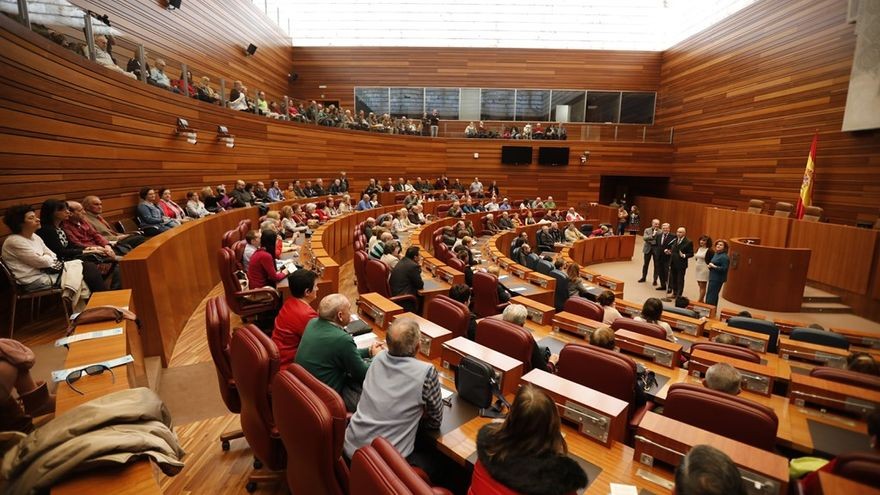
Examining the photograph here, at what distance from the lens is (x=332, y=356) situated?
7.51ft

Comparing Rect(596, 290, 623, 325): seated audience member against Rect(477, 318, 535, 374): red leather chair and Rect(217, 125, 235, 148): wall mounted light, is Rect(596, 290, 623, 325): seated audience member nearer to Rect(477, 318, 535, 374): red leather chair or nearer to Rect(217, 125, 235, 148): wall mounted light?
Rect(477, 318, 535, 374): red leather chair

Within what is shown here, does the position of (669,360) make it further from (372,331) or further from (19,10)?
(19,10)

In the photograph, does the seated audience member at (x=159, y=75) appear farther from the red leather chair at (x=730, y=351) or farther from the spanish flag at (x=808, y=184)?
the spanish flag at (x=808, y=184)

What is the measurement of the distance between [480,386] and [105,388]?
1639 mm

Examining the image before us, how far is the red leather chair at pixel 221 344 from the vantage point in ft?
7.96

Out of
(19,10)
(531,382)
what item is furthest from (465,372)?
(19,10)

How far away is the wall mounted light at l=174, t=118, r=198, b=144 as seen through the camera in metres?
6.82

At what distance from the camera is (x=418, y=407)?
75.8 inches

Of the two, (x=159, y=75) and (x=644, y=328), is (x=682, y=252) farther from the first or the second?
(x=159, y=75)

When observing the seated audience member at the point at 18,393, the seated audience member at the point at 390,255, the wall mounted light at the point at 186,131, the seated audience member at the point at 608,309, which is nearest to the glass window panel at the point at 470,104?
the wall mounted light at the point at 186,131

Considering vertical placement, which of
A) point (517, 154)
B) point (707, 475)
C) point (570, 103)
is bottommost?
point (707, 475)

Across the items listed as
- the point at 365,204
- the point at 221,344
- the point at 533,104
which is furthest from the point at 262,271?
the point at 533,104

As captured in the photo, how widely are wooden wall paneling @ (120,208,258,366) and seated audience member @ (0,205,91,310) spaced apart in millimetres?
420

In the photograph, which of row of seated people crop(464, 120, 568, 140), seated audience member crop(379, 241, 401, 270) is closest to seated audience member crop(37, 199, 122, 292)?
seated audience member crop(379, 241, 401, 270)
